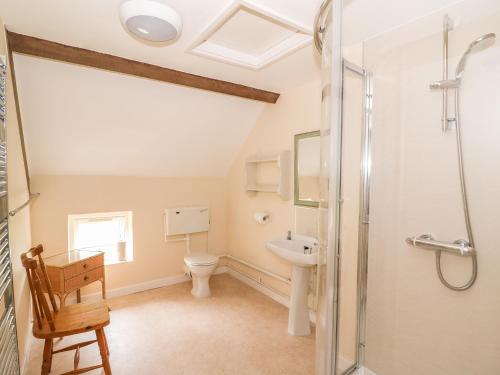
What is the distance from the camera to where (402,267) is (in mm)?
1713

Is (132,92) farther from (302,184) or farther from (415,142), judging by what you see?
(415,142)

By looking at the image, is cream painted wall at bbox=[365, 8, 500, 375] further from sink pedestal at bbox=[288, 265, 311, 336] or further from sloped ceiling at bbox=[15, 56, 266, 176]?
sloped ceiling at bbox=[15, 56, 266, 176]

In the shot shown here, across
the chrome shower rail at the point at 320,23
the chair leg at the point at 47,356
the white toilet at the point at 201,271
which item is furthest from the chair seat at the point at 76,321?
the chrome shower rail at the point at 320,23

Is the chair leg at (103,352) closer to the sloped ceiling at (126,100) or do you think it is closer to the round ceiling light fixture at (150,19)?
the sloped ceiling at (126,100)

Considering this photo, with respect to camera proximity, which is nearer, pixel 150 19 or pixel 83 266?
pixel 150 19

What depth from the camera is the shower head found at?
1347 millimetres

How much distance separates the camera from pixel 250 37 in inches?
80.0

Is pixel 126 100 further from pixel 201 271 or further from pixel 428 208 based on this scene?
A: pixel 428 208

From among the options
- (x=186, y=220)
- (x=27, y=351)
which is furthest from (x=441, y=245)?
(x=27, y=351)

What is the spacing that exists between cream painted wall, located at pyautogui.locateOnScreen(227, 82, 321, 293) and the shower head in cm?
116

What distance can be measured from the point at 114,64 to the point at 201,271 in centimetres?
213

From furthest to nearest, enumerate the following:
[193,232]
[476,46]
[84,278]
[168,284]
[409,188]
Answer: [193,232], [168,284], [84,278], [409,188], [476,46]

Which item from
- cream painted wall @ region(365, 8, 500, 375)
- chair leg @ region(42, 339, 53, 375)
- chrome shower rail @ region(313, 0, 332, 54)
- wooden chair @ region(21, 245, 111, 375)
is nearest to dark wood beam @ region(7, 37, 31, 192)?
wooden chair @ region(21, 245, 111, 375)

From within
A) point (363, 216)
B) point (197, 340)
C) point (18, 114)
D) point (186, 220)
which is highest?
point (18, 114)
